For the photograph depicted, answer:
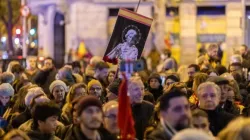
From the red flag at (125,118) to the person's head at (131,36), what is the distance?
4763 mm

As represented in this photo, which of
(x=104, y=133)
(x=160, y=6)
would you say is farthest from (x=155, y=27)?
(x=104, y=133)

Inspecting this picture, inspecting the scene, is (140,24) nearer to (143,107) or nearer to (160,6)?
(143,107)

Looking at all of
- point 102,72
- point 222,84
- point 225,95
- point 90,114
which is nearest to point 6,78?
point 102,72

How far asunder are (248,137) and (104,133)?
226cm

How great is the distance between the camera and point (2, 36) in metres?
70.3

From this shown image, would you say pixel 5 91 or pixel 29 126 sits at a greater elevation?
pixel 5 91

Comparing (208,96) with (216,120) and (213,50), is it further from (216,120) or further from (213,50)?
(213,50)

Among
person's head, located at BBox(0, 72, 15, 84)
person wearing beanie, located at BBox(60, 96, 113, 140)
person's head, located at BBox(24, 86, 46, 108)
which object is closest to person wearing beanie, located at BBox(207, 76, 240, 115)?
person's head, located at BBox(24, 86, 46, 108)

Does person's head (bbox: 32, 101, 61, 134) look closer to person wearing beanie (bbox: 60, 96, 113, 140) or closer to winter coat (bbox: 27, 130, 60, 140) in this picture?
winter coat (bbox: 27, 130, 60, 140)

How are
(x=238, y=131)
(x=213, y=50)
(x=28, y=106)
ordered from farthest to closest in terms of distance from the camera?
(x=213, y=50) → (x=28, y=106) → (x=238, y=131)

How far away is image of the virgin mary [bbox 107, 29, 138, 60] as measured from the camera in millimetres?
13055

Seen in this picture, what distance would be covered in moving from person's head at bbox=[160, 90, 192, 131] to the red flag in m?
0.35

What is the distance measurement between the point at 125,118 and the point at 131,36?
509 cm

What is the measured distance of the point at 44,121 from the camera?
31.7ft
